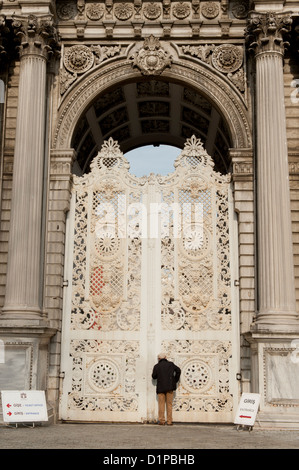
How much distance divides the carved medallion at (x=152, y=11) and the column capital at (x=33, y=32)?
246 centimetres

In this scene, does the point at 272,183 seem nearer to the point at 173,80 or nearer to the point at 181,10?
the point at 173,80

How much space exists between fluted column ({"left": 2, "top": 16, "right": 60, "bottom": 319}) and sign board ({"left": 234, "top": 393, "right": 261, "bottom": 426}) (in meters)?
4.68

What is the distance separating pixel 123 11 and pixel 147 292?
7.21 m

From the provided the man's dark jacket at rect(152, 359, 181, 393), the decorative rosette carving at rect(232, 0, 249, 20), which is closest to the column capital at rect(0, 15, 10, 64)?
the decorative rosette carving at rect(232, 0, 249, 20)

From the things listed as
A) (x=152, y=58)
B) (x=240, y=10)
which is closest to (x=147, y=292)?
(x=152, y=58)

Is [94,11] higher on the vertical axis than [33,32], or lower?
higher

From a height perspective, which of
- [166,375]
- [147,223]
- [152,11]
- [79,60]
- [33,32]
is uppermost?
[152,11]

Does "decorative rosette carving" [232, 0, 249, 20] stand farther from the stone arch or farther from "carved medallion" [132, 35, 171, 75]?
"carved medallion" [132, 35, 171, 75]

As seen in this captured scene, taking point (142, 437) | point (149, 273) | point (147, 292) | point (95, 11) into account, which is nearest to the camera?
point (142, 437)

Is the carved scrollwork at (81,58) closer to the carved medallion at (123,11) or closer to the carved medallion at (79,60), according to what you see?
the carved medallion at (79,60)

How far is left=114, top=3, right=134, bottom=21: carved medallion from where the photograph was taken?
1599cm

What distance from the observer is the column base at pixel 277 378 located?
12461 mm

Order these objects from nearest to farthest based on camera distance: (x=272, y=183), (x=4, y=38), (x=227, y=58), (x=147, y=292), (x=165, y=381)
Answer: (x=165, y=381) < (x=272, y=183) < (x=147, y=292) < (x=4, y=38) < (x=227, y=58)

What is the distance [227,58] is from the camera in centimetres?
1573
